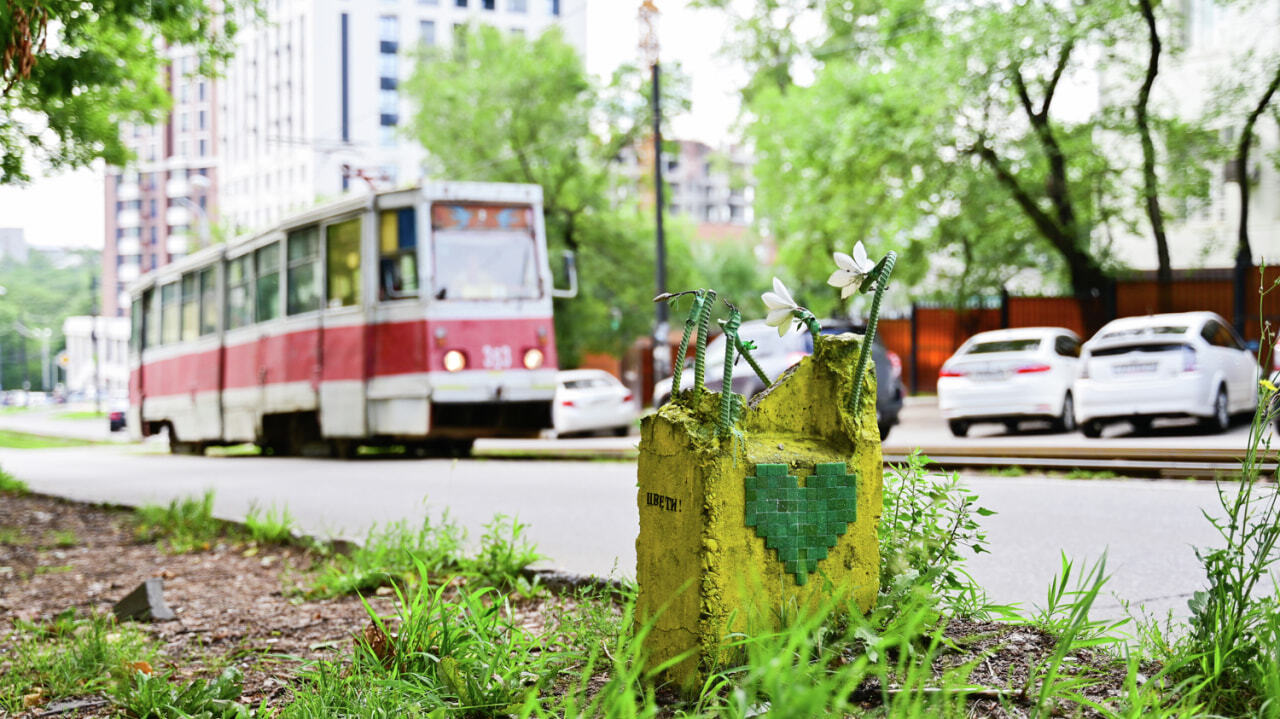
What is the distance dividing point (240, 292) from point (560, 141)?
15992mm

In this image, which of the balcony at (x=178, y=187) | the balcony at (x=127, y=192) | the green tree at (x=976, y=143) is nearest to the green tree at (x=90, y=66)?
the green tree at (x=976, y=143)

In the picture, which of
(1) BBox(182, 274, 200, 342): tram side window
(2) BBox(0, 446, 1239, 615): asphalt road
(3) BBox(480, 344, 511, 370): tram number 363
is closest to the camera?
(2) BBox(0, 446, 1239, 615): asphalt road

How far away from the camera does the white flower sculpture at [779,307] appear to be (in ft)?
10.0

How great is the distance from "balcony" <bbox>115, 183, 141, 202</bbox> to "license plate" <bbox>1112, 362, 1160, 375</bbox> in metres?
124

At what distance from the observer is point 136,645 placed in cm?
437

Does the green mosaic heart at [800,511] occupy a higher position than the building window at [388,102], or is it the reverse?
the building window at [388,102]

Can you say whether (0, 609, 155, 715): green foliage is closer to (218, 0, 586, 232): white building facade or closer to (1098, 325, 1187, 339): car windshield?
(1098, 325, 1187, 339): car windshield

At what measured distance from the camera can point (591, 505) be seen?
946 centimetres

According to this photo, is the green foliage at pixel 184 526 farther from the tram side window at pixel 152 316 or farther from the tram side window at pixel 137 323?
the tram side window at pixel 137 323

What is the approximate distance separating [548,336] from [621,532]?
7.63 m

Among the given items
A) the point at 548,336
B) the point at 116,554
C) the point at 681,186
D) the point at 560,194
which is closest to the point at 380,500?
the point at 116,554

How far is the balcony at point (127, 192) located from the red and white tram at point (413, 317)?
118 metres

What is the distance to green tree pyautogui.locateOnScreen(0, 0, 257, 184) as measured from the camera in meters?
3.85

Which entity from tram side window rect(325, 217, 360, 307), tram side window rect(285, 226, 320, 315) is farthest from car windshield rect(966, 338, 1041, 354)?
tram side window rect(285, 226, 320, 315)
